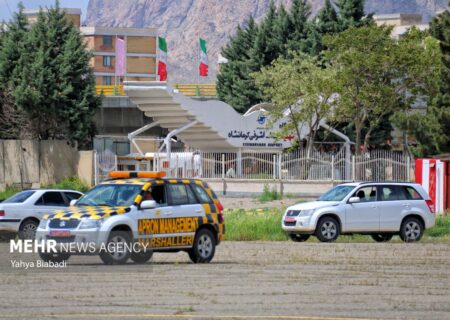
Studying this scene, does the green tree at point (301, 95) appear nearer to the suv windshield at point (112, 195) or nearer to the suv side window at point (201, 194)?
the suv side window at point (201, 194)

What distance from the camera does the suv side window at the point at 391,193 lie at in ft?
100.0

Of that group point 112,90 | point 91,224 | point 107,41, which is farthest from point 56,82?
point 107,41

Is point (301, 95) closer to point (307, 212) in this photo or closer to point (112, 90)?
point (112, 90)

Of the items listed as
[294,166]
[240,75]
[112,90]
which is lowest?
[294,166]

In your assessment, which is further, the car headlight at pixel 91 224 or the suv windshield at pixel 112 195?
the suv windshield at pixel 112 195

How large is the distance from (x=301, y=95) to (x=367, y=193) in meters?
30.0

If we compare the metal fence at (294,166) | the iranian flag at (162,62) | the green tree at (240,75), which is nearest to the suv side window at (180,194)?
the metal fence at (294,166)

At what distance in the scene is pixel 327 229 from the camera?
29.9 metres

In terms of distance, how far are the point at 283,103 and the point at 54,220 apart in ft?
130

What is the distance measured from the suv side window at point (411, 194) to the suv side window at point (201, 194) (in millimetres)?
9937

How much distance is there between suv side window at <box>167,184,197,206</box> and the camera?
70.7ft

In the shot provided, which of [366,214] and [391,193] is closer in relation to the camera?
[366,214]

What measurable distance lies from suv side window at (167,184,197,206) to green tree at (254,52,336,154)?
35402 mm

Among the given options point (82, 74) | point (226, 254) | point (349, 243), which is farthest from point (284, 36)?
point (226, 254)
